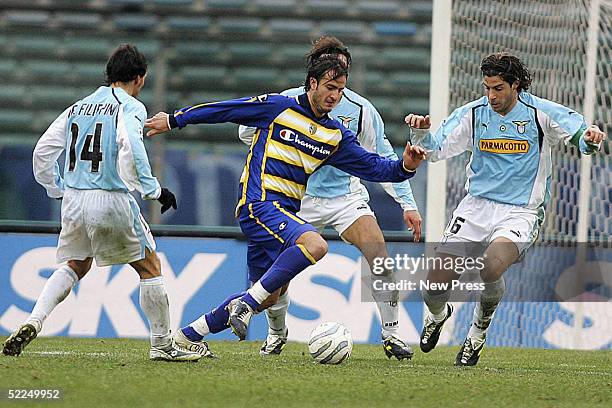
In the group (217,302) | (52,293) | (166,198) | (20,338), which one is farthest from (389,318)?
(217,302)

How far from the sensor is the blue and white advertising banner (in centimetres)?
950

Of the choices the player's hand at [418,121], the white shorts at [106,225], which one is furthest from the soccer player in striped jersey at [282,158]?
the white shorts at [106,225]

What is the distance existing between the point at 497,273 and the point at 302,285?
3174 mm

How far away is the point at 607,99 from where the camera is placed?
963cm

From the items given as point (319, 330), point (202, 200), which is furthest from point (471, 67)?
point (319, 330)

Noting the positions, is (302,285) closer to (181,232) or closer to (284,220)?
(181,232)

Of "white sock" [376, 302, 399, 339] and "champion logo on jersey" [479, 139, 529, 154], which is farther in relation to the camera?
"white sock" [376, 302, 399, 339]

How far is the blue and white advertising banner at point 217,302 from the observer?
31.2 feet

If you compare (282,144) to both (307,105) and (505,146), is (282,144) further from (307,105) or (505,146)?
(505,146)

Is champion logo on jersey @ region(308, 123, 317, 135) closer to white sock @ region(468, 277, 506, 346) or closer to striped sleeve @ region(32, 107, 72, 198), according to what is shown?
striped sleeve @ region(32, 107, 72, 198)

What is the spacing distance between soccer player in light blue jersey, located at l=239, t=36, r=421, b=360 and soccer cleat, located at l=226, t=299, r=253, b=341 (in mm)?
1350

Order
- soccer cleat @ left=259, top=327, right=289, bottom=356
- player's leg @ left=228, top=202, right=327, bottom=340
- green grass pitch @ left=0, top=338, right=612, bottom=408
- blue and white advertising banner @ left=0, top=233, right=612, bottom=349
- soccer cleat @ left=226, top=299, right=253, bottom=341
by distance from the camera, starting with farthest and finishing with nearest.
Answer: blue and white advertising banner @ left=0, top=233, right=612, bottom=349, soccer cleat @ left=259, top=327, right=289, bottom=356, player's leg @ left=228, top=202, right=327, bottom=340, soccer cleat @ left=226, top=299, right=253, bottom=341, green grass pitch @ left=0, top=338, right=612, bottom=408

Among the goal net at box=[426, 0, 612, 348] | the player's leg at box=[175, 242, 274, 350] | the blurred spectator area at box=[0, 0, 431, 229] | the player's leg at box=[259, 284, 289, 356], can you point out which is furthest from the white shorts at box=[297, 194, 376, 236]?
the blurred spectator area at box=[0, 0, 431, 229]

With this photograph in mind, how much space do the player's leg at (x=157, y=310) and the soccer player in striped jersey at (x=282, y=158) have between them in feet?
0.24
